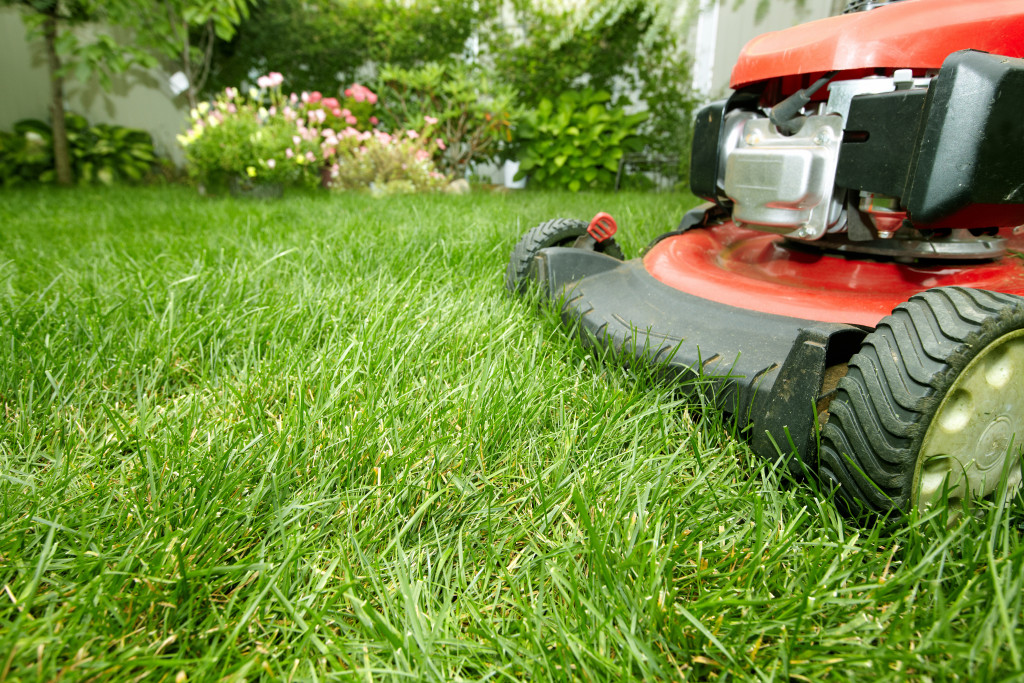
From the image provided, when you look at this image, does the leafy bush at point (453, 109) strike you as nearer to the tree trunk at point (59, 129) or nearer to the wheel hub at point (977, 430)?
the tree trunk at point (59, 129)

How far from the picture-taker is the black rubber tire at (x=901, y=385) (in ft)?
2.41

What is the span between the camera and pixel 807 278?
1328mm

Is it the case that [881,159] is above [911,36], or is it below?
below

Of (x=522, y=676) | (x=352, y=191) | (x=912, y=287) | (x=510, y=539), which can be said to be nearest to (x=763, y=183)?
(x=912, y=287)

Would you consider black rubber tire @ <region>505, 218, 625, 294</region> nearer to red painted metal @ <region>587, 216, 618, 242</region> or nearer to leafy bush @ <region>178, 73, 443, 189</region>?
red painted metal @ <region>587, 216, 618, 242</region>

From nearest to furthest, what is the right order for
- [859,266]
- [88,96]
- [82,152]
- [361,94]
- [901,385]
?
1. [901,385]
2. [859,266]
3. [361,94]
4. [82,152]
5. [88,96]

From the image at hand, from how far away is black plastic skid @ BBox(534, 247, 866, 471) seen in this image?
2.82 ft

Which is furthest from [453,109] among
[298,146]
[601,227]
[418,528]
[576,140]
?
[418,528]

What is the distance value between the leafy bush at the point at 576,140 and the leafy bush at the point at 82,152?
404 centimetres

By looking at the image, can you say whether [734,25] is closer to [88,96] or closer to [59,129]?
[59,129]

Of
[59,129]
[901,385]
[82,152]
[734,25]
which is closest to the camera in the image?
[901,385]

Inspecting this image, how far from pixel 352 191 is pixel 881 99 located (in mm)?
4067

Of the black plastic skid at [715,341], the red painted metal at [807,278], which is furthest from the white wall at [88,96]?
the red painted metal at [807,278]

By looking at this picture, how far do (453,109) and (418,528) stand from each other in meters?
4.94
